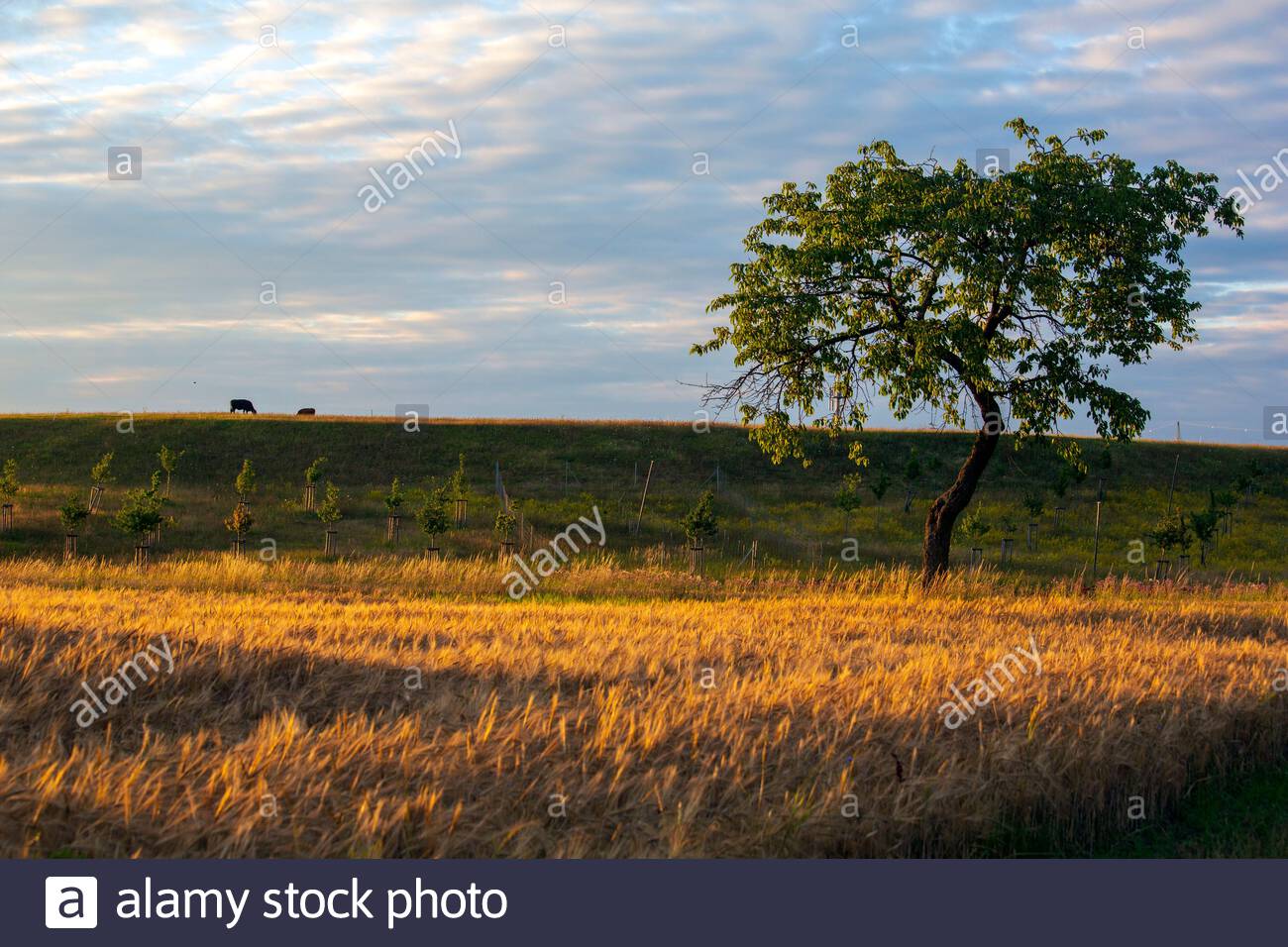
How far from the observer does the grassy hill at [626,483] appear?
4794 centimetres

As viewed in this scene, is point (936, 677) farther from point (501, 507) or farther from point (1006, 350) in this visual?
point (501, 507)

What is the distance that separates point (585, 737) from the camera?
27.5 feet

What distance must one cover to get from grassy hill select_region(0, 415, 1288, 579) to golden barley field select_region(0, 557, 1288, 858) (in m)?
22.2

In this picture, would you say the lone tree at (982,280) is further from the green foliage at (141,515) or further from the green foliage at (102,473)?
the green foliage at (102,473)

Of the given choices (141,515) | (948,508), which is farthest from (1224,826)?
(141,515)

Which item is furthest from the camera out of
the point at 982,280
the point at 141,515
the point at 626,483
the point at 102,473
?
the point at 626,483

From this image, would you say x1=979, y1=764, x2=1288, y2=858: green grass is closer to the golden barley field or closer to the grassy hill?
the golden barley field

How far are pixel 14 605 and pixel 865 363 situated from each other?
18.4 metres

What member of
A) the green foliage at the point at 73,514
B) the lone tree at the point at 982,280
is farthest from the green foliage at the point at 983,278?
the green foliage at the point at 73,514

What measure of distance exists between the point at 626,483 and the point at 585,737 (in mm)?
56445

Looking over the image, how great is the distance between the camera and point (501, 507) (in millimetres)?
55312

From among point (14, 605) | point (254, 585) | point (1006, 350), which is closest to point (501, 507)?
point (254, 585)

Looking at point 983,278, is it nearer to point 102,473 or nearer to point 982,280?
point 982,280

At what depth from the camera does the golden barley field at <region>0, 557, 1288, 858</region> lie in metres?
6.79
